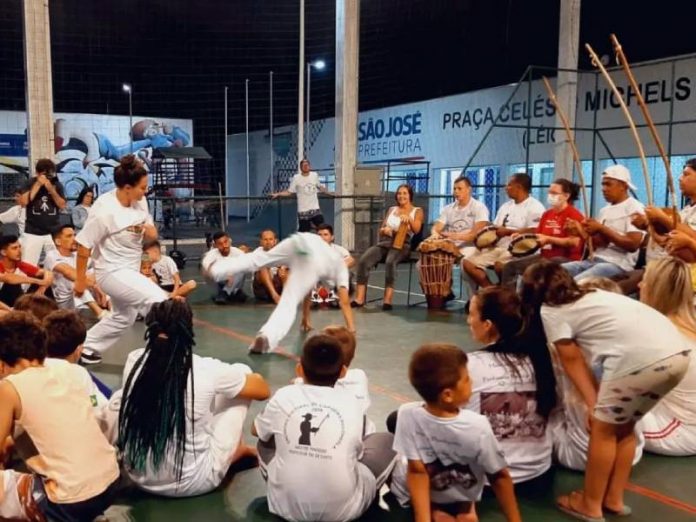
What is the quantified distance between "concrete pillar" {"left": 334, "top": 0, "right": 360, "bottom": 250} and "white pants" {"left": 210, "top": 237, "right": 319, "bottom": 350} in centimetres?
733

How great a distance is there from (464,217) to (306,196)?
4702mm

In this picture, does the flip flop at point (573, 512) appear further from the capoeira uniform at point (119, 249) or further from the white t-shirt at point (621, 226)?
the white t-shirt at point (621, 226)

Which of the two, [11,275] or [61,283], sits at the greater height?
[11,275]

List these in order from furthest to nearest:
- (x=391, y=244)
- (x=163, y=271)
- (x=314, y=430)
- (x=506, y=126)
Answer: (x=506, y=126), (x=163, y=271), (x=391, y=244), (x=314, y=430)

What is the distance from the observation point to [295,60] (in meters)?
21.4

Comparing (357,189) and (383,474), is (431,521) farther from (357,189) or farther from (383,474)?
(357,189)

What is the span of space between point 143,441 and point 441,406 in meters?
1.20

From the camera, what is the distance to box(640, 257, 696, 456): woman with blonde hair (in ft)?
11.4

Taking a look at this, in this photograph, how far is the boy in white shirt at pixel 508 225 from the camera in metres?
7.10

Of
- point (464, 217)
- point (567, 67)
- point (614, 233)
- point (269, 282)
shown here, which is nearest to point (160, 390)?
point (614, 233)

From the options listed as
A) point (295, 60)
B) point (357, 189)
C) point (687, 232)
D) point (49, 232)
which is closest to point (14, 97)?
point (295, 60)

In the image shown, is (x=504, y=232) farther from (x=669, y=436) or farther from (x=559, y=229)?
(x=669, y=436)

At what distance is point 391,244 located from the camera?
8.32 meters

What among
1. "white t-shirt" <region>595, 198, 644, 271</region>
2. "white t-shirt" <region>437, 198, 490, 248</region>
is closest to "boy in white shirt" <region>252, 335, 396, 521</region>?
"white t-shirt" <region>595, 198, 644, 271</region>
